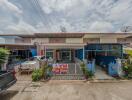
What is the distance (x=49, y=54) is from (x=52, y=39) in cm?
251

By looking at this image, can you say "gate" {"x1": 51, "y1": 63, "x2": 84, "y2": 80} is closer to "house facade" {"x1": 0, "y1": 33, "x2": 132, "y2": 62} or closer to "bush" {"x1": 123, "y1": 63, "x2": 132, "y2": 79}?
"bush" {"x1": 123, "y1": 63, "x2": 132, "y2": 79}

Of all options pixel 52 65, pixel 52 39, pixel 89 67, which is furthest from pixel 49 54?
pixel 89 67

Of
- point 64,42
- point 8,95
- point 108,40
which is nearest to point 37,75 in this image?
point 8,95

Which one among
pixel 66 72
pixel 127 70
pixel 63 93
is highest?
pixel 127 70

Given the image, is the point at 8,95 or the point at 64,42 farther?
the point at 64,42

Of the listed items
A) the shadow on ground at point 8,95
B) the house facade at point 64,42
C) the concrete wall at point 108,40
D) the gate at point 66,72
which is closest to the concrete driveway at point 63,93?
the shadow on ground at point 8,95

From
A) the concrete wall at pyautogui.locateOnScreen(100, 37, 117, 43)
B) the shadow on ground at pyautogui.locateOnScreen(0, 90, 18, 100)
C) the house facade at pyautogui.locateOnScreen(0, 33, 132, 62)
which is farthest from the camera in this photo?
the concrete wall at pyautogui.locateOnScreen(100, 37, 117, 43)

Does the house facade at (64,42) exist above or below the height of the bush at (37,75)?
above

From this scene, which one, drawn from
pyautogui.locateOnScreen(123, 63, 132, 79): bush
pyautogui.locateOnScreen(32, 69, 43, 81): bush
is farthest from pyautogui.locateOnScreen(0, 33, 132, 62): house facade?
pyautogui.locateOnScreen(32, 69, 43, 81): bush

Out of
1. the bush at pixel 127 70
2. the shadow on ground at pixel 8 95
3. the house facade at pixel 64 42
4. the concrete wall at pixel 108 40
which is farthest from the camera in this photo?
the concrete wall at pixel 108 40

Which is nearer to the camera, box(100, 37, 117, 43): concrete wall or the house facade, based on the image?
the house facade

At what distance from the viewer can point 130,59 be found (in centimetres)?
1073

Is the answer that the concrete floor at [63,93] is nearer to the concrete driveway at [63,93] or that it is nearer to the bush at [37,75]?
the concrete driveway at [63,93]

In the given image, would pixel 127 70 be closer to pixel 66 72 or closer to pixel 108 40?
pixel 66 72
